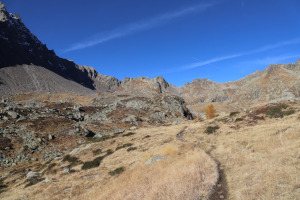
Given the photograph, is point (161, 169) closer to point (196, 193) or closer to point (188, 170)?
point (188, 170)

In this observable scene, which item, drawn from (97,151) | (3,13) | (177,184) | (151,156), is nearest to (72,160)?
(97,151)

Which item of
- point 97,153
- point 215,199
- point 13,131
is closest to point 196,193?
point 215,199

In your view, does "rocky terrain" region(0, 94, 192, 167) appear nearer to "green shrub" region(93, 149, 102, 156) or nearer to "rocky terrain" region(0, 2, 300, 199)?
"rocky terrain" region(0, 2, 300, 199)

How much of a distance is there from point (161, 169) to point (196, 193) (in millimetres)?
5815

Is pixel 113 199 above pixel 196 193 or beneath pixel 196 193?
beneath

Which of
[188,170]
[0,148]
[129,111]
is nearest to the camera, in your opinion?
[188,170]

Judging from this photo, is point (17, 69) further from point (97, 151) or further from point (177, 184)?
point (177, 184)

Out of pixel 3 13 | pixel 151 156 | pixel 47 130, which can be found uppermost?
pixel 3 13

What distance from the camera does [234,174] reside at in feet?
35.3

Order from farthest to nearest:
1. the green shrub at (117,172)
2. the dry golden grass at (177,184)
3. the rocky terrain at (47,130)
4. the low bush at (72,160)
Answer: the rocky terrain at (47,130) < the low bush at (72,160) < the green shrub at (117,172) < the dry golden grass at (177,184)

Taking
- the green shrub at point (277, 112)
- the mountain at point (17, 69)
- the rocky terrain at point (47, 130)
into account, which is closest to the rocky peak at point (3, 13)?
the mountain at point (17, 69)

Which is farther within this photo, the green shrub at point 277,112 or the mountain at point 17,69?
the mountain at point 17,69

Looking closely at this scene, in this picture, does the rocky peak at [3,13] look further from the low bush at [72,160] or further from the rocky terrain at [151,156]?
the low bush at [72,160]

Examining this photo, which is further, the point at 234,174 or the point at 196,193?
the point at 234,174
